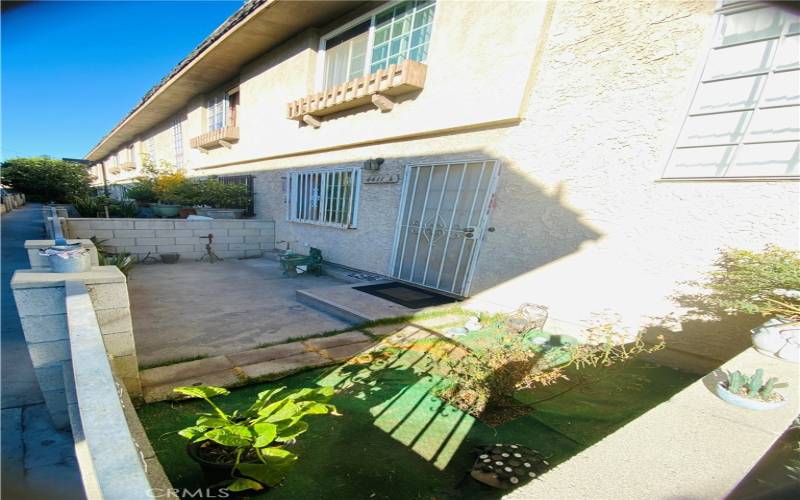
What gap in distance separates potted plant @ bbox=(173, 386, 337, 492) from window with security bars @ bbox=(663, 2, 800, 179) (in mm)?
Answer: 3952

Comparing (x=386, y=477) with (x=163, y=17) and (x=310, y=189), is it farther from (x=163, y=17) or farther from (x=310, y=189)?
(x=310, y=189)

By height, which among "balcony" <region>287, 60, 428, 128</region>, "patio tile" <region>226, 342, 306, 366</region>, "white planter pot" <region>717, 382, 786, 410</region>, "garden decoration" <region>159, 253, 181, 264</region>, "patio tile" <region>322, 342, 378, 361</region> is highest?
"balcony" <region>287, 60, 428, 128</region>

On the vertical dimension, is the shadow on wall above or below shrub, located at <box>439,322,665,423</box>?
above

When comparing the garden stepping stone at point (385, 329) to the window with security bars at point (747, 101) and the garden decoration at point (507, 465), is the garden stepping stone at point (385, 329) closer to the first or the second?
the garden decoration at point (507, 465)

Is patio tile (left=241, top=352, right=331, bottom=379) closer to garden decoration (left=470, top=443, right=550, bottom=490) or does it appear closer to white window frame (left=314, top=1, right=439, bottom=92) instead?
garden decoration (left=470, top=443, right=550, bottom=490)

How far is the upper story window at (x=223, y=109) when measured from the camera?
34.2ft

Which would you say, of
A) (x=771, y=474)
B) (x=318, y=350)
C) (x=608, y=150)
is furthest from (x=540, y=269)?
(x=318, y=350)

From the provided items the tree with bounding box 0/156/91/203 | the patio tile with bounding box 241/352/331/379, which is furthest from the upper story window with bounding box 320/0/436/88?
the tree with bounding box 0/156/91/203

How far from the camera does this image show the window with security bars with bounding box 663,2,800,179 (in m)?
2.58

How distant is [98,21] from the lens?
9.72ft

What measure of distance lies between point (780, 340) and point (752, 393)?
3.07 feet

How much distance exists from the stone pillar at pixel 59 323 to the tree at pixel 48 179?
506 inches

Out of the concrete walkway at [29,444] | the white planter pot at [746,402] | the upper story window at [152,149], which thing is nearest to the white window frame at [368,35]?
the white planter pot at [746,402]

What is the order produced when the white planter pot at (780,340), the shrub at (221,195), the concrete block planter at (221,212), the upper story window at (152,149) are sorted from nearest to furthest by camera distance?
1. the white planter pot at (780,340)
2. the concrete block planter at (221,212)
3. the shrub at (221,195)
4. the upper story window at (152,149)
